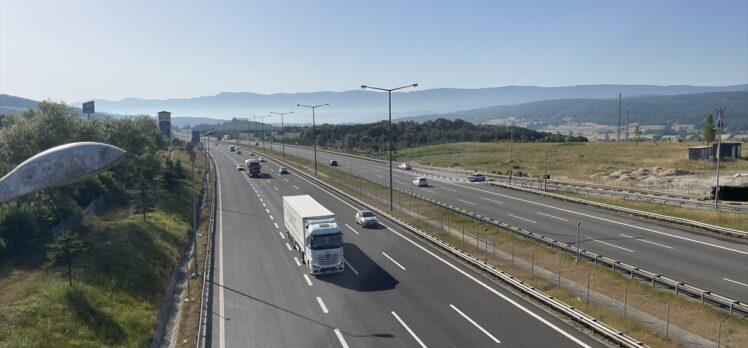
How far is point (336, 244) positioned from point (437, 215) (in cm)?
2188

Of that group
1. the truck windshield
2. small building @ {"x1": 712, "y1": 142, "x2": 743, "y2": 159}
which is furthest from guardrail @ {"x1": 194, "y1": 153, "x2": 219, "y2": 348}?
small building @ {"x1": 712, "y1": 142, "x2": 743, "y2": 159}

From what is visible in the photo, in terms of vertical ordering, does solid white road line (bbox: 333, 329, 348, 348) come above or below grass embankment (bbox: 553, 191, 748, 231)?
below

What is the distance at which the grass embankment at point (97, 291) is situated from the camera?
2402cm

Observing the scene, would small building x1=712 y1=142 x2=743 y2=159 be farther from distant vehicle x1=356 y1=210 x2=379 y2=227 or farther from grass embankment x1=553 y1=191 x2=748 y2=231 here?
distant vehicle x1=356 y1=210 x2=379 y2=227

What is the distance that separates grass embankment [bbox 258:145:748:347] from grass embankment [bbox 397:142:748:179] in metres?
47.7

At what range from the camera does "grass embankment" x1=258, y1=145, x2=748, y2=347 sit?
22.5m

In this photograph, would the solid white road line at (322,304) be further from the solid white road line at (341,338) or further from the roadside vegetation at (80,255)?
the roadside vegetation at (80,255)

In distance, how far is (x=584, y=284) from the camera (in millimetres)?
29594

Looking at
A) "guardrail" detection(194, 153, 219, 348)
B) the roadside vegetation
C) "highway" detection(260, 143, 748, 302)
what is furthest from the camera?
"highway" detection(260, 143, 748, 302)

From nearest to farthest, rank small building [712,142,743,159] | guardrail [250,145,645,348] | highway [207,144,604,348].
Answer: guardrail [250,145,645,348] < highway [207,144,604,348] < small building [712,142,743,159]

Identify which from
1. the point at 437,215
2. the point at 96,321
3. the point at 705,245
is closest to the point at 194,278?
the point at 96,321

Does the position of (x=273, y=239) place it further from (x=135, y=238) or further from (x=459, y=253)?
(x=459, y=253)

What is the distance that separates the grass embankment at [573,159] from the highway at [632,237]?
31.2m

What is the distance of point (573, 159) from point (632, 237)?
77083 millimetres
